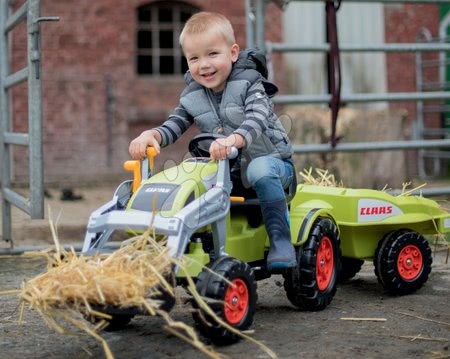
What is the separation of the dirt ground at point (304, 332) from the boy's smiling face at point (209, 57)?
941 millimetres

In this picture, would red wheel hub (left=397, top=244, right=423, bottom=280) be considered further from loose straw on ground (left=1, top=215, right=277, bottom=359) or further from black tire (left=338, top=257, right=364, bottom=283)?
loose straw on ground (left=1, top=215, right=277, bottom=359)

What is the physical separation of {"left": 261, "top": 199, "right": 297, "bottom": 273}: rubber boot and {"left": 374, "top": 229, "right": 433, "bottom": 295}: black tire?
694 mm

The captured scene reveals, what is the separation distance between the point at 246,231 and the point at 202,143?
1.29 ft

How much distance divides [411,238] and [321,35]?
849 cm

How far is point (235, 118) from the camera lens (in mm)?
3857

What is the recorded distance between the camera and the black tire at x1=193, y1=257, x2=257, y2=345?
10.7 feet

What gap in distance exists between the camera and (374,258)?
434 centimetres

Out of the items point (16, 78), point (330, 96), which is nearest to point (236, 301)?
point (16, 78)

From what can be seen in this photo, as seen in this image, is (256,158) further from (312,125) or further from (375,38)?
(375,38)

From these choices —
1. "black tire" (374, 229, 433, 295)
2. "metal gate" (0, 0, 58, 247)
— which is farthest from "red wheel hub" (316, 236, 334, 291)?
"metal gate" (0, 0, 58, 247)

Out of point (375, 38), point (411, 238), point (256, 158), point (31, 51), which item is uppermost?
point (375, 38)

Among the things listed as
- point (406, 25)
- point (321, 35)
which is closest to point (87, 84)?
point (321, 35)

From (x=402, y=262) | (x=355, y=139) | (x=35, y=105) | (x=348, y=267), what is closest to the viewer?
(x=402, y=262)

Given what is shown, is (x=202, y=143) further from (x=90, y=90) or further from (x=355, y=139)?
(x=90, y=90)
